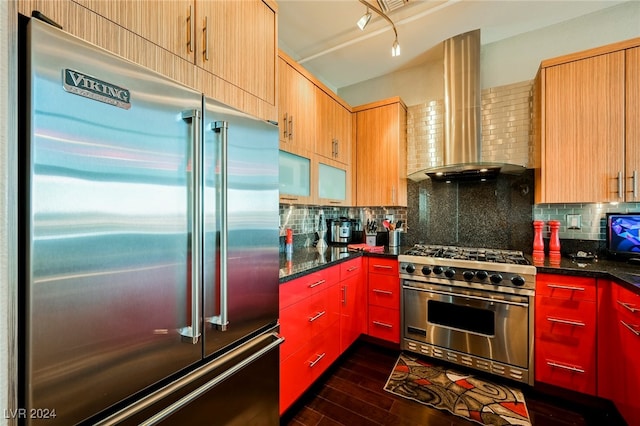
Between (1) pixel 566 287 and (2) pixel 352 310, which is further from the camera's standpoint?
(2) pixel 352 310

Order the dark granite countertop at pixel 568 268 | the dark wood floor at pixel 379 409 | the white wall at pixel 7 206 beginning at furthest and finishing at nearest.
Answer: the dark wood floor at pixel 379 409, the dark granite countertop at pixel 568 268, the white wall at pixel 7 206

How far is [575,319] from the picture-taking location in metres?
1.77

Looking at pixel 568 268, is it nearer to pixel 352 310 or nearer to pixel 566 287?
pixel 566 287

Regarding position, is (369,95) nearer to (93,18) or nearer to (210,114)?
(210,114)

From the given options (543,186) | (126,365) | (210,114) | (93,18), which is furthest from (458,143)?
(126,365)

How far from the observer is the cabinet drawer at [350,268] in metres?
2.22

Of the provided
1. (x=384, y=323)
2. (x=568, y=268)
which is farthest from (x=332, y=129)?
(x=568, y=268)

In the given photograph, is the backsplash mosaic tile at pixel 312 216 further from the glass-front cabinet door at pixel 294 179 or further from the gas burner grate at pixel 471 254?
the gas burner grate at pixel 471 254

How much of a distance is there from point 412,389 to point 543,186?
187 centimetres

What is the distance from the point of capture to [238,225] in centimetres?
116

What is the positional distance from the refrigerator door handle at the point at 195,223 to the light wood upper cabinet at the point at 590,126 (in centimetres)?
250

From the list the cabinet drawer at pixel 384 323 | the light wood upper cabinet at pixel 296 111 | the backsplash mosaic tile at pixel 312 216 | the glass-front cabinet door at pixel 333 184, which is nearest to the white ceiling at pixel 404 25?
the light wood upper cabinet at pixel 296 111

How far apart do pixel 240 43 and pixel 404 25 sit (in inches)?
64.9

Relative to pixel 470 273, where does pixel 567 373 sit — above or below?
below
